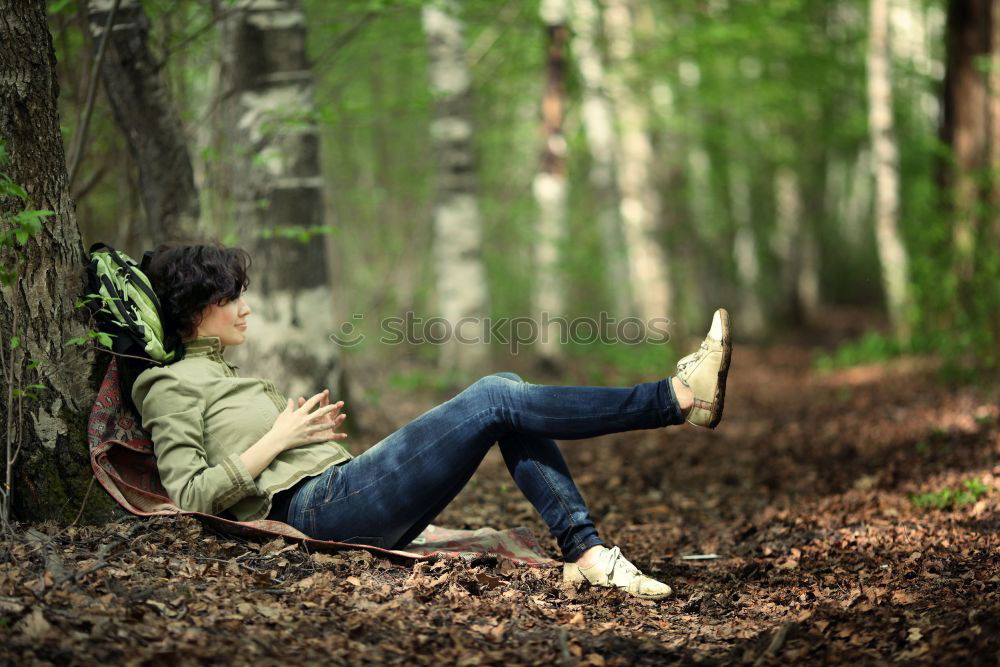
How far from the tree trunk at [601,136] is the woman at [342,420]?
10225mm

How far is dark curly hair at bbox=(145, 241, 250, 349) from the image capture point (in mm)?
3461

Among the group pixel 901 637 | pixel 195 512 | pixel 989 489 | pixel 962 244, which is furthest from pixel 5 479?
pixel 962 244

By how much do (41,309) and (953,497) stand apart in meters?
4.24

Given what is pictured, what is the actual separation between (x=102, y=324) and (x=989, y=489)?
13.9ft

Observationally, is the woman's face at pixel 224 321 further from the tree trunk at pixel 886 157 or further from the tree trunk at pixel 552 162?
the tree trunk at pixel 886 157

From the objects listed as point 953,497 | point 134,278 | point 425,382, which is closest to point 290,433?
point 134,278

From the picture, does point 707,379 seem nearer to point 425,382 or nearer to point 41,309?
point 41,309

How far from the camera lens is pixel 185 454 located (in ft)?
10.7

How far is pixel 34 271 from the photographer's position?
130 inches

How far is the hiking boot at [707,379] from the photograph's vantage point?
3.43 metres

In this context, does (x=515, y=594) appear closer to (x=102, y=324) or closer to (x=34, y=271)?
(x=102, y=324)

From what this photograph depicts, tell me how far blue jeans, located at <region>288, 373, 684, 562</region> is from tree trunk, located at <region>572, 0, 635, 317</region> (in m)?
10.3

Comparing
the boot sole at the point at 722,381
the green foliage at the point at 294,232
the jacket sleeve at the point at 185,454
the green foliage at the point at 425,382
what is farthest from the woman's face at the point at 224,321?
the green foliage at the point at 425,382

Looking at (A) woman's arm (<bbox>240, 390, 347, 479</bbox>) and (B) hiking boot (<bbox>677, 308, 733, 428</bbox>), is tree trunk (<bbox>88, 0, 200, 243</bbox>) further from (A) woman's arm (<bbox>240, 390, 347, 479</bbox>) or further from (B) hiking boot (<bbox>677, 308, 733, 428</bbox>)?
(B) hiking boot (<bbox>677, 308, 733, 428</bbox>)
